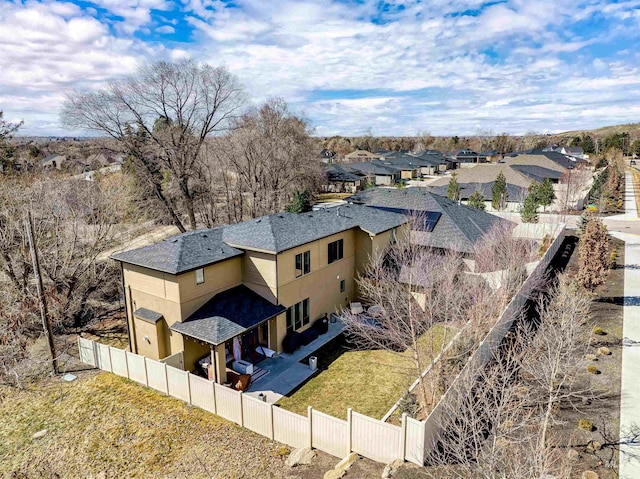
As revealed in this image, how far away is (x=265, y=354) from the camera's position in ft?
60.8

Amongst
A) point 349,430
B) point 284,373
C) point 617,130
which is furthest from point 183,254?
point 617,130

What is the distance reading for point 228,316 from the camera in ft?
56.6

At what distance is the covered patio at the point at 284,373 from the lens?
1616 cm

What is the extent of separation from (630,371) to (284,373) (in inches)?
555

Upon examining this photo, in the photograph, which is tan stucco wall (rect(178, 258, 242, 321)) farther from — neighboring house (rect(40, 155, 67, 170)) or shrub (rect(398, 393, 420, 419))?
neighboring house (rect(40, 155, 67, 170))

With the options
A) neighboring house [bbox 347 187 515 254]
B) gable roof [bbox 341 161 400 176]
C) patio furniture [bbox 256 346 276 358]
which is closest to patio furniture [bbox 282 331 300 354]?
patio furniture [bbox 256 346 276 358]

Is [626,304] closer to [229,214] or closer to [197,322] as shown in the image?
[197,322]

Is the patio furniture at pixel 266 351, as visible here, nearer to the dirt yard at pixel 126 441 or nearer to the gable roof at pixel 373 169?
the dirt yard at pixel 126 441

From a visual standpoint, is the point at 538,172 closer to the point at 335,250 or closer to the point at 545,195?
the point at 545,195

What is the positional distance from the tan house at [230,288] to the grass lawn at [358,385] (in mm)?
3052

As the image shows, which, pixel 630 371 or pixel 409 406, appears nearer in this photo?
pixel 409 406

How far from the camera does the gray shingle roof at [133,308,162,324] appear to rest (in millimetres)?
17391

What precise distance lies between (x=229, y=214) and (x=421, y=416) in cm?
3106

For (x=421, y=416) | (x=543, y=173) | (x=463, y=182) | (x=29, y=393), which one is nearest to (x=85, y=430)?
(x=29, y=393)
